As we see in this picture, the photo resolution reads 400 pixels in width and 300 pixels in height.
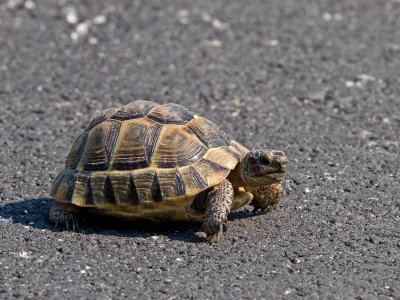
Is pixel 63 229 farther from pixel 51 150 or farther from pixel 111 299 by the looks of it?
pixel 51 150

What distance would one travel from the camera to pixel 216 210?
5836 millimetres

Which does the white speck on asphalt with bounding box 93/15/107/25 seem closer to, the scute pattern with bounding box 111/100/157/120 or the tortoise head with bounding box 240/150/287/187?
the scute pattern with bounding box 111/100/157/120

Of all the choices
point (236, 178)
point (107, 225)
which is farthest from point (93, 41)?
point (236, 178)

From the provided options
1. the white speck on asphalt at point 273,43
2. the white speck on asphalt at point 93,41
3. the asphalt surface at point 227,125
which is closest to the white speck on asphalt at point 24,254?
the asphalt surface at point 227,125

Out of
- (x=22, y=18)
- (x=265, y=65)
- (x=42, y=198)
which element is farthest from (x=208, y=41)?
(x=42, y=198)

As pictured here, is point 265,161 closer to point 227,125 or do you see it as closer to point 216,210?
point 216,210

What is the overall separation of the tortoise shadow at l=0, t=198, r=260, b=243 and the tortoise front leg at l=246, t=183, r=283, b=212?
0.40 feet

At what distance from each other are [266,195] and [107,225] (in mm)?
1159

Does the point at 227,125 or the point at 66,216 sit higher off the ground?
the point at 66,216

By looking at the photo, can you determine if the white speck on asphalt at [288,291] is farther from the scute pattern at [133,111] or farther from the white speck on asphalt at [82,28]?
the white speck on asphalt at [82,28]

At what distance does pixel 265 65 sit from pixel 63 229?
195 inches

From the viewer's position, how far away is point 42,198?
6824 millimetres

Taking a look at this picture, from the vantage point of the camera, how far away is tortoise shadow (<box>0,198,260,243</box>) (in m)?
6.09

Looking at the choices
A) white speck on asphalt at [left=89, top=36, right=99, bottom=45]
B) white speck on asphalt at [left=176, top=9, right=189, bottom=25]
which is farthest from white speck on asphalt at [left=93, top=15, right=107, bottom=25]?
white speck on asphalt at [left=176, top=9, right=189, bottom=25]
